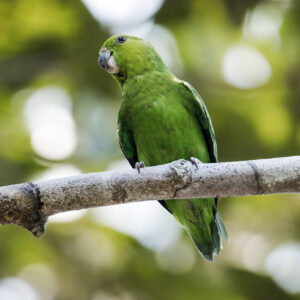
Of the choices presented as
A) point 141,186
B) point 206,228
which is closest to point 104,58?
point 206,228

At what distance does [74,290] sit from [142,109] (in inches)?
132

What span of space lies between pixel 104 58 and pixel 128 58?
11.2 inches

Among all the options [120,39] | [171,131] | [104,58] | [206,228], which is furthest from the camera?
[120,39]

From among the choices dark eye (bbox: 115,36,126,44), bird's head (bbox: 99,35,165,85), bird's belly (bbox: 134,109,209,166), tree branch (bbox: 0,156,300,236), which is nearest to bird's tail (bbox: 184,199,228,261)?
bird's belly (bbox: 134,109,209,166)

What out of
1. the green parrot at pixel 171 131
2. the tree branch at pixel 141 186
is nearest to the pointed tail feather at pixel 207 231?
the green parrot at pixel 171 131

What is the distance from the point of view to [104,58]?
5.29 metres

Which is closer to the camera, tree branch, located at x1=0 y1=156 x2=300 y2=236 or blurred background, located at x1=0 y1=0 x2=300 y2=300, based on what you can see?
tree branch, located at x1=0 y1=156 x2=300 y2=236

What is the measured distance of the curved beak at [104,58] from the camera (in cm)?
526

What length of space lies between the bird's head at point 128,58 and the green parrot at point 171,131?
1cm

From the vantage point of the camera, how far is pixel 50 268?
7.44 metres

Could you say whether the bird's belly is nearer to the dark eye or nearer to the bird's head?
the bird's head

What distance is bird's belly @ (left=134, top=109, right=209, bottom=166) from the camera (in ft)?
14.8

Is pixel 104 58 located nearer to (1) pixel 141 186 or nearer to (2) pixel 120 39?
(2) pixel 120 39

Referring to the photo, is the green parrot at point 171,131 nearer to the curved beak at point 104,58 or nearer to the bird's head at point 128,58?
the bird's head at point 128,58
